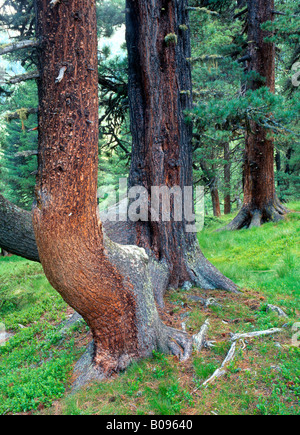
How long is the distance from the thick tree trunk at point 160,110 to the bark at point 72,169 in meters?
1.85

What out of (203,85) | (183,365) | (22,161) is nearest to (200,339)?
(183,365)

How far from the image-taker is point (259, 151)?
357 inches

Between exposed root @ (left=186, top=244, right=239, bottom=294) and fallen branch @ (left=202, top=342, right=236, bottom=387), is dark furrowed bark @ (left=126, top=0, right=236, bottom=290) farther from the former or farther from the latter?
fallen branch @ (left=202, top=342, right=236, bottom=387)

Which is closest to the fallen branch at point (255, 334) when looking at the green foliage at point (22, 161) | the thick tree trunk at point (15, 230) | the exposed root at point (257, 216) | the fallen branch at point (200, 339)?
the fallen branch at point (200, 339)

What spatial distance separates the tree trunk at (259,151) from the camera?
334 inches

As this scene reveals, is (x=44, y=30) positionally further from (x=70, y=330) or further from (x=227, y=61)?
(x=227, y=61)

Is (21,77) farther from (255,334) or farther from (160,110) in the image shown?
(255,334)

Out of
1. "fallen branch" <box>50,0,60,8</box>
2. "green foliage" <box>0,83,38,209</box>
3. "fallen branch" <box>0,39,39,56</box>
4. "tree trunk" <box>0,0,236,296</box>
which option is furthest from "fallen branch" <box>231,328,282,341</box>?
"green foliage" <box>0,83,38,209</box>

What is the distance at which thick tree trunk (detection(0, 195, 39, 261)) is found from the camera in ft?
11.9

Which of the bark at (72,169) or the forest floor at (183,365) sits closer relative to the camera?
the bark at (72,169)

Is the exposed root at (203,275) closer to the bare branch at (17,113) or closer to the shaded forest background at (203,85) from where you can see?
the shaded forest background at (203,85)

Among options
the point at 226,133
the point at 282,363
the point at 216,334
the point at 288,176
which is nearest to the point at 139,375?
the point at 216,334

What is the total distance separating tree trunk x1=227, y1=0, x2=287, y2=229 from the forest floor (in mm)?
3770

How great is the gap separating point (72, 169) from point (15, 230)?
1.82 meters
